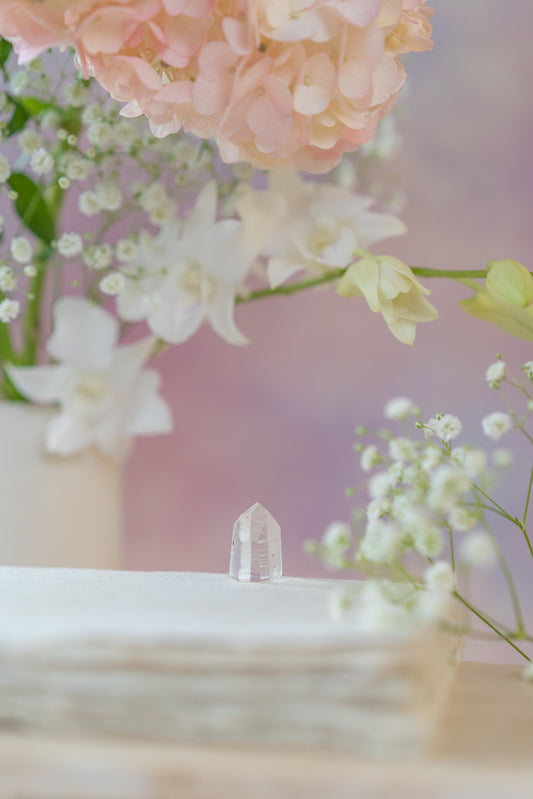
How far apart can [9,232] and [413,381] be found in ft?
1.37

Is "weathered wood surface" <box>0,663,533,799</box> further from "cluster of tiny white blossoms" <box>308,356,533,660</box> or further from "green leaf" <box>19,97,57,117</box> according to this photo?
"green leaf" <box>19,97,57,117</box>

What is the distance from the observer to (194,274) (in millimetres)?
598

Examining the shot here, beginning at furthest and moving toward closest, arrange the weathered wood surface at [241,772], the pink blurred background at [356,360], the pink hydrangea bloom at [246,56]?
the pink blurred background at [356,360]
the pink hydrangea bloom at [246,56]
the weathered wood surface at [241,772]

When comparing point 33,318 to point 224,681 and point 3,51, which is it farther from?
point 224,681

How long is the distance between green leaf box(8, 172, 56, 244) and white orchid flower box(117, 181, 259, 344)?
73 mm

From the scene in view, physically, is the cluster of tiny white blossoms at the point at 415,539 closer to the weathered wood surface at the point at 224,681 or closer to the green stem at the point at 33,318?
the weathered wood surface at the point at 224,681

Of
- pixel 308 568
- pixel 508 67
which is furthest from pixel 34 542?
pixel 508 67

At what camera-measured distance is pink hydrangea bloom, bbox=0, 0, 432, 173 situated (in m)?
0.36

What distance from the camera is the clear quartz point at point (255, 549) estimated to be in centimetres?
42

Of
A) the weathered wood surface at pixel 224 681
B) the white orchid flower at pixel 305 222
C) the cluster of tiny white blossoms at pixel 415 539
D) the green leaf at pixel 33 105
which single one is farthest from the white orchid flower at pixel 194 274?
the weathered wood surface at pixel 224 681

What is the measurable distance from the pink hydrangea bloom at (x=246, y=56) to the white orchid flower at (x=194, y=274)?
0.15 metres

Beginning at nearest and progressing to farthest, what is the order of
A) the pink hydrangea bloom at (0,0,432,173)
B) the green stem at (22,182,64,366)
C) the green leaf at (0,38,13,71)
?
the pink hydrangea bloom at (0,0,432,173) < the green leaf at (0,38,13,71) < the green stem at (22,182,64,366)

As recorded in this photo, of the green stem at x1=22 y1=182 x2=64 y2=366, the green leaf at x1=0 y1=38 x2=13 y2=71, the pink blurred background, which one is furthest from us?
the pink blurred background

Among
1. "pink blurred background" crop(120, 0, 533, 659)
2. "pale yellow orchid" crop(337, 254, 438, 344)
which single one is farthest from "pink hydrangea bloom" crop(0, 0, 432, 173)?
"pink blurred background" crop(120, 0, 533, 659)
